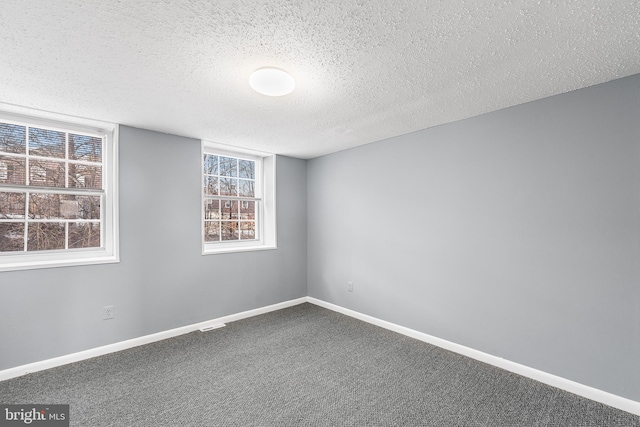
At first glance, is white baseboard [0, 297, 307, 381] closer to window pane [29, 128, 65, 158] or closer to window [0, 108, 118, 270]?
window [0, 108, 118, 270]

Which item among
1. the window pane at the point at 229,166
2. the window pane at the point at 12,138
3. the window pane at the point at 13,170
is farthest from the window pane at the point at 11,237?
the window pane at the point at 229,166

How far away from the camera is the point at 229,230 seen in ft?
13.1

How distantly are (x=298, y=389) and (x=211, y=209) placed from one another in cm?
247

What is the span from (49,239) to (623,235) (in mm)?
4701

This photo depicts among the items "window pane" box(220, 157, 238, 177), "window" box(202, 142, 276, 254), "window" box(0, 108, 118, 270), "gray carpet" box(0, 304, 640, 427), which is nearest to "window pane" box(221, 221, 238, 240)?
"window" box(202, 142, 276, 254)

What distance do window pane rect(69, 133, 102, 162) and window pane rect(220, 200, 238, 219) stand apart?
4.67 feet

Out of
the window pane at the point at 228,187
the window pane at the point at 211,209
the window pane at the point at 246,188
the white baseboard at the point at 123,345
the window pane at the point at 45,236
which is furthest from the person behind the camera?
the window pane at the point at 246,188

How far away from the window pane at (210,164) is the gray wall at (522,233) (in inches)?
77.5

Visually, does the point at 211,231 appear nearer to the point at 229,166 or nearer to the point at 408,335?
the point at 229,166

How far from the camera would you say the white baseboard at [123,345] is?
2.40 metres

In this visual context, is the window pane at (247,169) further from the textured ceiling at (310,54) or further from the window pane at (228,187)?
the textured ceiling at (310,54)

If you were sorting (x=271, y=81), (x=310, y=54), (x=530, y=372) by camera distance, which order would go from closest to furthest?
(x=310, y=54) < (x=271, y=81) < (x=530, y=372)

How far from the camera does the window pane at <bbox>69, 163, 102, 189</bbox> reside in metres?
2.79

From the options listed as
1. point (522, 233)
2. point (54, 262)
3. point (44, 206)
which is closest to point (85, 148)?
point (44, 206)
